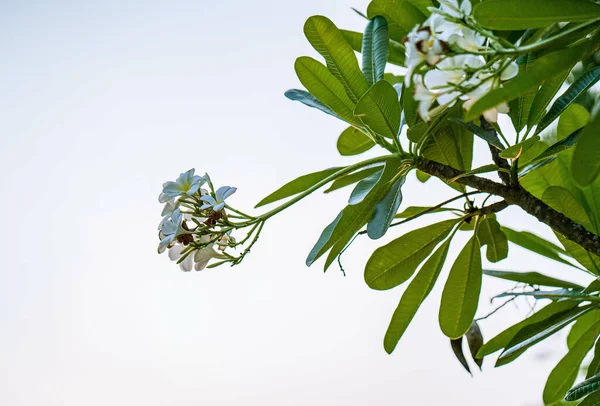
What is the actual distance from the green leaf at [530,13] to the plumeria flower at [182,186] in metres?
0.30

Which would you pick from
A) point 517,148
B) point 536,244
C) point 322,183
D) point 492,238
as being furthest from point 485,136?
point 536,244

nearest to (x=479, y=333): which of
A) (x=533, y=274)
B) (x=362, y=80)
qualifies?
(x=533, y=274)

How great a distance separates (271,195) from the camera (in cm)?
70

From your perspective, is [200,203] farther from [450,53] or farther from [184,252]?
[450,53]

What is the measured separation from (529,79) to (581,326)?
59 centimetres

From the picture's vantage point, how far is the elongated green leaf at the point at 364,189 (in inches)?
24.2

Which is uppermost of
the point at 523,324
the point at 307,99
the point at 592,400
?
the point at 307,99

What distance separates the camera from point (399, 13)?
2.31ft

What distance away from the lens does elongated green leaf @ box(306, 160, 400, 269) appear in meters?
0.64

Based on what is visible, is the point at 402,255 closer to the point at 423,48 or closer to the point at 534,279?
the point at 534,279

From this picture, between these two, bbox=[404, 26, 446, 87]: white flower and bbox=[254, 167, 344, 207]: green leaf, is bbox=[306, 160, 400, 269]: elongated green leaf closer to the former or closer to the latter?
bbox=[254, 167, 344, 207]: green leaf

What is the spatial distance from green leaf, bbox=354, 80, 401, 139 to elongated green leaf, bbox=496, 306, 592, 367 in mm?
294

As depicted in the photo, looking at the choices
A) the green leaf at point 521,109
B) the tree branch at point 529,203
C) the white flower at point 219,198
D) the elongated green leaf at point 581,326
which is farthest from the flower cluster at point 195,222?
the elongated green leaf at point 581,326

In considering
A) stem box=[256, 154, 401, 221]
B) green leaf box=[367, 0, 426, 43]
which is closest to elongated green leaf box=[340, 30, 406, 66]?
green leaf box=[367, 0, 426, 43]
